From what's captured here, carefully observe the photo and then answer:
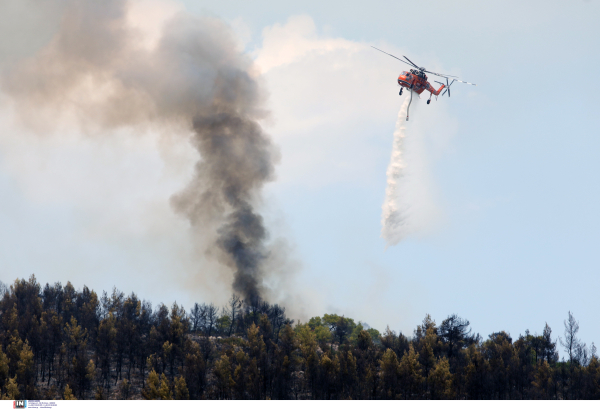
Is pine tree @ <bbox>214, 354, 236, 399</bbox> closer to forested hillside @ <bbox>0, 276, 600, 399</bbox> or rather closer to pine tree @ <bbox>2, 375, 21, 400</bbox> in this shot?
forested hillside @ <bbox>0, 276, 600, 399</bbox>

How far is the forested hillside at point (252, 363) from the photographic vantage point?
247ft

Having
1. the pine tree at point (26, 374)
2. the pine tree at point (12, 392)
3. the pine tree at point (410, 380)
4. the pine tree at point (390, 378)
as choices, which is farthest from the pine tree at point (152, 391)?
the pine tree at point (410, 380)

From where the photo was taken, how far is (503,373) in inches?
3110

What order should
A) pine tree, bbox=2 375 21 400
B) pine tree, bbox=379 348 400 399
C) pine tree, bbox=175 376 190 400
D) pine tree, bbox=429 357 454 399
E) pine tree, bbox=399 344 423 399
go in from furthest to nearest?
pine tree, bbox=399 344 423 399 → pine tree, bbox=379 348 400 399 → pine tree, bbox=429 357 454 399 → pine tree, bbox=175 376 190 400 → pine tree, bbox=2 375 21 400

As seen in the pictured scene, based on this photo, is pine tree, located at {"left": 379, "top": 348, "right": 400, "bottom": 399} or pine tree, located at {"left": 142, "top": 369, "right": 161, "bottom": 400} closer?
pine tree, located at {"left": 142, "top": 369, "right": 161, "bottom": 400}

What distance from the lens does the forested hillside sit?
75.2 meters

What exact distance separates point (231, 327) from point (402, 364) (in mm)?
45151

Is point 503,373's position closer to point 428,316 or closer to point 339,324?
point 428,316

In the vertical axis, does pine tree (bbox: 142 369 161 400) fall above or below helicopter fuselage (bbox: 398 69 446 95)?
below

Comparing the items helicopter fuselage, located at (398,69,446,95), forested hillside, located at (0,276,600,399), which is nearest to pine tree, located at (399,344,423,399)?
forested hillside, located at (0,276,600,399)

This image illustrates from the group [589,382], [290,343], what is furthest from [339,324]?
[589,382]

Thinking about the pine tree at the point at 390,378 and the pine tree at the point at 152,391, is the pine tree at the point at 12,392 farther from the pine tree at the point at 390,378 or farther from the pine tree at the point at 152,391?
the pine tree at the point at 390,378

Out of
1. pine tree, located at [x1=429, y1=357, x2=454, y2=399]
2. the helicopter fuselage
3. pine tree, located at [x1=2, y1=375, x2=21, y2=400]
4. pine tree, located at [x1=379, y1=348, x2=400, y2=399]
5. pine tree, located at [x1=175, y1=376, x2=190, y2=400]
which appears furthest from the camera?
the helicopter fuselage

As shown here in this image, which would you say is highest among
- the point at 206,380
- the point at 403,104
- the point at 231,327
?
the point at 403,104
